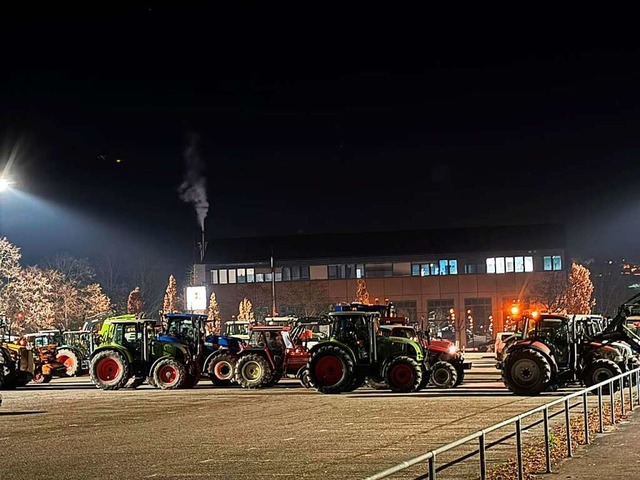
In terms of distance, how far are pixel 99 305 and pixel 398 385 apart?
5120cm

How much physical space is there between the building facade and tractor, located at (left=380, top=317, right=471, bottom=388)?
171 feet

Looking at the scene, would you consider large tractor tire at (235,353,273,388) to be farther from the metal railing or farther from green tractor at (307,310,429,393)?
the metal railing

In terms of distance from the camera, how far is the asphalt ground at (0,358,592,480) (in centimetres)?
1669

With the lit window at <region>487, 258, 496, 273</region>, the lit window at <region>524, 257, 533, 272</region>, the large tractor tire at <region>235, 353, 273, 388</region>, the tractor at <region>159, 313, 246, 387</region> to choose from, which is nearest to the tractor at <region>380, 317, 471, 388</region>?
the large tractor tire at <region>235, 353, 273, 388</region>

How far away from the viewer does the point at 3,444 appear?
811 inches

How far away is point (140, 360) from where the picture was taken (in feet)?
122

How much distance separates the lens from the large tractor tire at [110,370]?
36.3m

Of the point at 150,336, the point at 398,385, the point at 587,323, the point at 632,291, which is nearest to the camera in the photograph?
the point at 398,385

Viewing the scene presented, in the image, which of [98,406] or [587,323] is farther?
[587,323]

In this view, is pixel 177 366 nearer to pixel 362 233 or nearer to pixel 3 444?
pixel 3 444

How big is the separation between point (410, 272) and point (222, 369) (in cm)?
5753

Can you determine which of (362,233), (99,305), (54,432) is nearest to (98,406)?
(54,432)

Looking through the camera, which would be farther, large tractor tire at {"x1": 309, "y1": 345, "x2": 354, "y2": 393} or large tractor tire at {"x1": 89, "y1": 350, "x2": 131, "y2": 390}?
large tractor tire at {"x1": 89, "y1": 350, "x2": 131, "y2": 390}

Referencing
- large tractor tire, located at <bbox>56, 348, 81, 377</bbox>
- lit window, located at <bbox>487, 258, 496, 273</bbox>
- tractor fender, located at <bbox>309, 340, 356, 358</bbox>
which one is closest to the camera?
Answer: tractor fender, located at <bbox>309, 340, 356, 358</bbox>
